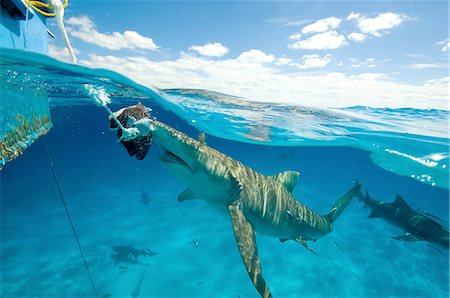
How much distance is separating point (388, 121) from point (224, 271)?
1249cm

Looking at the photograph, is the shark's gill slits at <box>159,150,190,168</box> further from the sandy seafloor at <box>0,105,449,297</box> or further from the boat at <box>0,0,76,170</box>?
the sandy seafloor at <box>0,105,449,297</box>

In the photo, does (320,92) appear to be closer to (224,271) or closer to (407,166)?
(407,166)

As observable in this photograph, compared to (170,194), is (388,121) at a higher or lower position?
higher

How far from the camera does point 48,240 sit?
1420cm

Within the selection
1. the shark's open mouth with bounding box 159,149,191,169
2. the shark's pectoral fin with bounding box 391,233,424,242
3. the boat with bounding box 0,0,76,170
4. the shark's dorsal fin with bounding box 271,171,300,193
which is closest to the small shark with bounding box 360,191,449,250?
the shark's pectoral fin with bounding box 391,233,424,242

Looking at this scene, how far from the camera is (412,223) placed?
25.4 feet

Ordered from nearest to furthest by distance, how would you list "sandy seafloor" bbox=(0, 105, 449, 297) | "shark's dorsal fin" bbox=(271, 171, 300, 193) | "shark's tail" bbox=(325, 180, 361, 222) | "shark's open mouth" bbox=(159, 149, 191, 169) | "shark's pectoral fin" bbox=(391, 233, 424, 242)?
"shark's open mouth" bbox=(159, 149, 191, 169)
"shark's dorsal fin" bbox=(271, 171, 300, 193)
"shark's tail" bbox=(325, 180, 361, 222)
"shark's pectoral fin" bbox=(391, 233, 424, 242)
"sandy seafloor" bbox=(0, 105, 449, 297)

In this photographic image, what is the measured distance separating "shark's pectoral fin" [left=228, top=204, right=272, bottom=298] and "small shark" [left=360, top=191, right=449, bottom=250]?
5.55 meters

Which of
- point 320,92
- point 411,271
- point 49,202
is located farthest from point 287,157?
point 49,202

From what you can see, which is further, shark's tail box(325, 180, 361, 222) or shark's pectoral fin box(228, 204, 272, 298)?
shark's tail box(325, 180, 361, 222)

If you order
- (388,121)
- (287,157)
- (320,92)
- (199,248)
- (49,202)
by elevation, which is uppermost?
(320,92)

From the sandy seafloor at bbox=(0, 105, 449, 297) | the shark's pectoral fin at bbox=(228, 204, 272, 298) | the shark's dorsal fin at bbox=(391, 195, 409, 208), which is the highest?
the shark's pectoral fin at bbox=(228, 204, 272, 298)

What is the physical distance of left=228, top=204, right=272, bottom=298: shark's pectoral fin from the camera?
324 cm

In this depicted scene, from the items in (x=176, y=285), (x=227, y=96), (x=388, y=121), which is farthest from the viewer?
(x=227, y=96)
